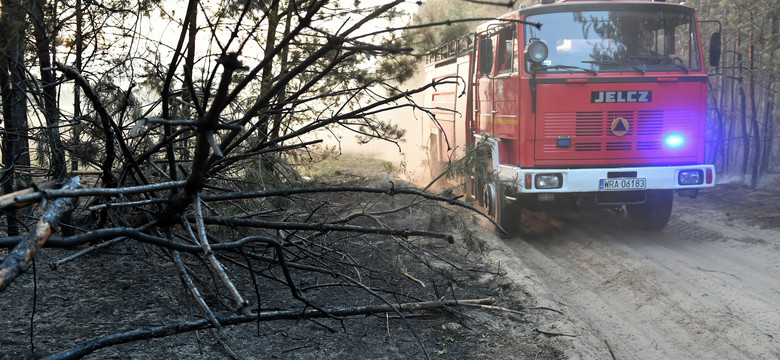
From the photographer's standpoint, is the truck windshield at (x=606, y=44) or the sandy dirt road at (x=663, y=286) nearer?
the sandy dirt road at (x=663, y=286)

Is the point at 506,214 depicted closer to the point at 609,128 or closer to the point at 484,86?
the point at 609,128

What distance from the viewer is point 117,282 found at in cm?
474

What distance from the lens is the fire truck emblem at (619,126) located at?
760 centimetres

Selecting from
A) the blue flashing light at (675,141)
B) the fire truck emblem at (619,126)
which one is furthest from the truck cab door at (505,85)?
the blue flashing light at (675,141)

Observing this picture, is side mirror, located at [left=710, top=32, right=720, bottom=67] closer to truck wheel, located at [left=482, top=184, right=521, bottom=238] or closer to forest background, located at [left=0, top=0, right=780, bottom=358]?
truck wheel, located at [left=482, top=184, right=521, bottom=238]

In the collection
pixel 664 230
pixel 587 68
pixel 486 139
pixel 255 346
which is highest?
pixel 587 68

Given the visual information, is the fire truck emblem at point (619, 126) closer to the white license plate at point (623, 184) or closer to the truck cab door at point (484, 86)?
the white license plate at point (623, 184)

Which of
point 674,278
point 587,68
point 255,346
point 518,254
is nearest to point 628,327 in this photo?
point 674,278

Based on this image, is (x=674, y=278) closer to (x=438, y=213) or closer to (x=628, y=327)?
(x=628, y=327)

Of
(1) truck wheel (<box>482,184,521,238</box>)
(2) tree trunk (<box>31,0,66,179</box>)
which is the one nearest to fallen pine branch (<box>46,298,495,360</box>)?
(2) tree trunk (<box>31,0,66,179</box>)

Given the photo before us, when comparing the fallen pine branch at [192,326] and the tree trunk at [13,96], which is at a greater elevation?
the tree trunk at [13,96]

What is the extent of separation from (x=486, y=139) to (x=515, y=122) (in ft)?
2.47

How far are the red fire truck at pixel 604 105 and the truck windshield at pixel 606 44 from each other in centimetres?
1

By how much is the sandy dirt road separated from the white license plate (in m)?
0.74
